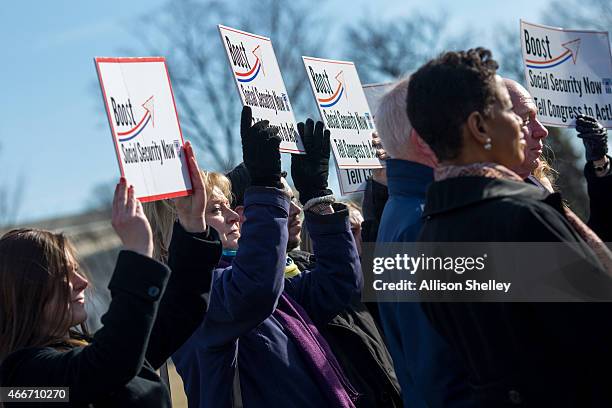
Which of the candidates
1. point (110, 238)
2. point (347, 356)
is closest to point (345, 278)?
point (347, 356)

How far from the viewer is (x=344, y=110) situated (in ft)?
16.7

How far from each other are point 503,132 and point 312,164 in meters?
1.98

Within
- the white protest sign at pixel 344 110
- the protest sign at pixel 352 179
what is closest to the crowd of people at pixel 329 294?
the white protest sign at pixel 344 110

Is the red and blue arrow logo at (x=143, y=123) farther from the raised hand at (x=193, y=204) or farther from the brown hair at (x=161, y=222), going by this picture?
the brown hair at (x=161, y=222)

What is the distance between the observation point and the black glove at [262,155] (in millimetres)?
3793

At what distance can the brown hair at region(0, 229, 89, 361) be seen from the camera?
294 centimetres

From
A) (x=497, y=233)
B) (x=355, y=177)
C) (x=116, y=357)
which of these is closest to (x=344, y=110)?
(x=355, y=177)

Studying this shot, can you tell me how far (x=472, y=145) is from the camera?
2656mm

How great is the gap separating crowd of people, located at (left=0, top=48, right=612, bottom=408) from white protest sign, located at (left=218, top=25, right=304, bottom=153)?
142 millimetres

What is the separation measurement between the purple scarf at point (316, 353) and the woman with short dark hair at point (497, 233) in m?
1.30

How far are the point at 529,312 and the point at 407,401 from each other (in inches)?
33.2

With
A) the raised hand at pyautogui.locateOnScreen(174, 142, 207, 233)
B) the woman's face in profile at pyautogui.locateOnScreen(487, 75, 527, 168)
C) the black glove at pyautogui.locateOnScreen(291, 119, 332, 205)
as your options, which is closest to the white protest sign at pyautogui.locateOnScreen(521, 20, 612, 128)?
the black glove at pyautogui.locateOnScreen(291, 119, 332, 205)

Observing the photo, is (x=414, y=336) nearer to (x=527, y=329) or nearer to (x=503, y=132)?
(x=527, y=329)

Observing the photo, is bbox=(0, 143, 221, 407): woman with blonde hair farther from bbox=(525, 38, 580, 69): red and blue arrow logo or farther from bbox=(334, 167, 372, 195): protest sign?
bbox=(525, 38, 580, 69): red and blue arrow logo
